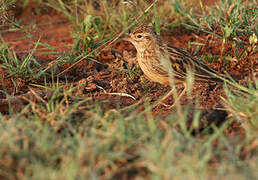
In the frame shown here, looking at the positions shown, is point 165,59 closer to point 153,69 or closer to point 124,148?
point 153,69

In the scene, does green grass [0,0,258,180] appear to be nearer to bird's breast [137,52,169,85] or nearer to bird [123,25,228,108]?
bird [123,25,228,108]

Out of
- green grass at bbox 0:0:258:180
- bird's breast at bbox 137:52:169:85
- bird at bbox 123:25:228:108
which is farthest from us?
bird's breast at bbox 137:52:169:85

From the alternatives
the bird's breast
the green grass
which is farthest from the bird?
the green grass

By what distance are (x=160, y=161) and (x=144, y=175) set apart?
24 centimetres

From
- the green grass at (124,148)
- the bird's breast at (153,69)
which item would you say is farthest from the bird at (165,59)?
the green grass at (124,148)

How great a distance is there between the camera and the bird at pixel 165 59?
18.3ft

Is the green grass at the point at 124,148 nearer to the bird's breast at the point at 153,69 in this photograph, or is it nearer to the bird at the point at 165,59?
the bird at the point at 165,59

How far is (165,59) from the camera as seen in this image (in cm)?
538

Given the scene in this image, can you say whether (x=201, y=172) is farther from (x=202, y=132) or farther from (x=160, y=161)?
(x=202, y=132)

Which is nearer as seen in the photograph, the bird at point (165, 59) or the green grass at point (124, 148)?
the green grass at point (124, 148)

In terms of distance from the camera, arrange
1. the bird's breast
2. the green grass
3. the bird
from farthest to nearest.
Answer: the bird's breast
the bird
the green grass

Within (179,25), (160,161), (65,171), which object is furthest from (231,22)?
(65,171)

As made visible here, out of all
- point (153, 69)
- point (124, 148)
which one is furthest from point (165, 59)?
point (124, 148)

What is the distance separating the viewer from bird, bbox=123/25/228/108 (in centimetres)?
559
